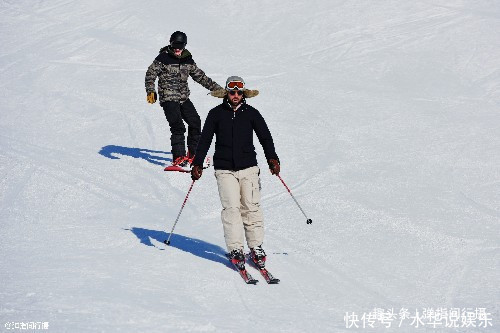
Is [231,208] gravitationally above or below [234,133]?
below

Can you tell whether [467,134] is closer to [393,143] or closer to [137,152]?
[393,143]

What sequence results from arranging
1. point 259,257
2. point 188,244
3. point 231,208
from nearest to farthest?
1. point 231,208
2. point 259,257
3. point 188,244

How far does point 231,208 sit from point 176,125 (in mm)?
4306

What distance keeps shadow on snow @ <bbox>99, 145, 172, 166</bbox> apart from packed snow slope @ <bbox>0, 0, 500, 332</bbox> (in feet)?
0.21

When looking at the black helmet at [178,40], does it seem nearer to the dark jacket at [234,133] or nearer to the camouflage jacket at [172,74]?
the camouflage jacket at [172,74]

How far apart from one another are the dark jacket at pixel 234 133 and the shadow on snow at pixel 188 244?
1066 millimetres

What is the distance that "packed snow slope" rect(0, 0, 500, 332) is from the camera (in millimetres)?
7031

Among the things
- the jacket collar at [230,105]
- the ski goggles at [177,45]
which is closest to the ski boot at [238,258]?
the jacket collar at [230,105]

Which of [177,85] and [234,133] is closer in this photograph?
[234,133]

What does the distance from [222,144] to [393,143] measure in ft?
17.6

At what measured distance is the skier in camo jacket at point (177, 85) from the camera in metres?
11.3

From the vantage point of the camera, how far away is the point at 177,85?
1154cm

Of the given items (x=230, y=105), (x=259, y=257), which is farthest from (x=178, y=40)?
(x=259, y=257)

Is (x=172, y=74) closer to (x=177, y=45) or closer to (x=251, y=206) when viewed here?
(x=177, y=45)
